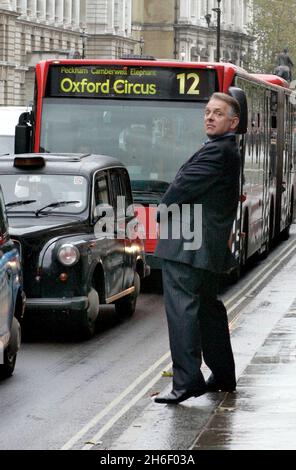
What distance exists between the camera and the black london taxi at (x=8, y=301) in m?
12.6

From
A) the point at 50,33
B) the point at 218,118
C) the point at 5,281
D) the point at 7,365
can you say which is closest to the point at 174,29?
the point at 50,33

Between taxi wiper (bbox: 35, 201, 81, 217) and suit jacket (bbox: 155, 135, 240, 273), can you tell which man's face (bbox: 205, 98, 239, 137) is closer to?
suit jacket (bbox: 155, 135, 240, 273)

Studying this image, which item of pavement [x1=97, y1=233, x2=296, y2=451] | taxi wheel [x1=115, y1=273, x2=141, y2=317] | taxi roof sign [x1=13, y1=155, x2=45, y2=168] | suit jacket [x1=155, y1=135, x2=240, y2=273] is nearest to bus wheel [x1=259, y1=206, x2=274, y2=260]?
taxi wheel [x1=115, y1=273, x2=141, y2=317]

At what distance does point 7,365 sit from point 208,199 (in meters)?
2.93

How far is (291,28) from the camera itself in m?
108

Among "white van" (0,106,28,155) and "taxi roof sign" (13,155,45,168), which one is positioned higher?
"taxi roof sign" (13,155,45,168)

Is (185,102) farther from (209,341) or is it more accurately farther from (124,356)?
(209,341)

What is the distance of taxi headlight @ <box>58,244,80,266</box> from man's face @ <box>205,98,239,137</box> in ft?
15.9

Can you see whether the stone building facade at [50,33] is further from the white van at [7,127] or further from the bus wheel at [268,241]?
the bus wheel at [268,241]

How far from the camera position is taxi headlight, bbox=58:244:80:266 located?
1559 cm

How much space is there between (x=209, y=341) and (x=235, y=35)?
486 feet

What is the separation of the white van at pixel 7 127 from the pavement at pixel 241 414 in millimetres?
18358

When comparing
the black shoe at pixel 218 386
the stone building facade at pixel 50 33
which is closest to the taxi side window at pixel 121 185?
the black shoe at pixel 218 386

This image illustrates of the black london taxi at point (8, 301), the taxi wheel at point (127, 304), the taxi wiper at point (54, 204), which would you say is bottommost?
the taxi wheel at point (127, 304)
